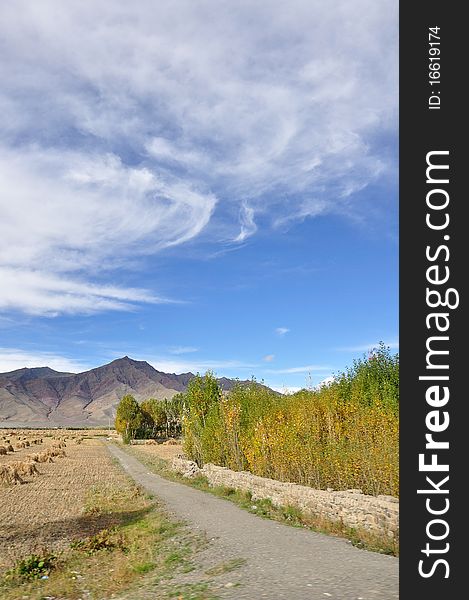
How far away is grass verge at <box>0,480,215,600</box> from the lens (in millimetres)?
9805

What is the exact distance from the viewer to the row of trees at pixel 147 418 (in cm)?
8088

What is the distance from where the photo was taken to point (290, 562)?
33.1 ft

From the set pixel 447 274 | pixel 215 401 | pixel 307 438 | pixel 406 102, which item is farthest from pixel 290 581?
pixel 215 401

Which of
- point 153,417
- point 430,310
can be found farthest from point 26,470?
point 153,417

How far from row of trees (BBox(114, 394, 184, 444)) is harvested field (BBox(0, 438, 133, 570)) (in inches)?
1815

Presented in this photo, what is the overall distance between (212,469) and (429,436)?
22.8 m

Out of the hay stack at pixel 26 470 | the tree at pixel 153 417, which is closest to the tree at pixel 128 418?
the tree at pixel 153 417

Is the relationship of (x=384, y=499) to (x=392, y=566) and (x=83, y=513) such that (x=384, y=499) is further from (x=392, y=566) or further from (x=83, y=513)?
(x=83, y=513)

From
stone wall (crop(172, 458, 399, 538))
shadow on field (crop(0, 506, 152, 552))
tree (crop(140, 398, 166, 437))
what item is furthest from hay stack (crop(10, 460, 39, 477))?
tree (crop(140, 398, 166, 437))

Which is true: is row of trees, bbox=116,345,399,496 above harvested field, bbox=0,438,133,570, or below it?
above

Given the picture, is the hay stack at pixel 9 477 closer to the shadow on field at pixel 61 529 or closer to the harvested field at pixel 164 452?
the shadow on field at pixel 61 529

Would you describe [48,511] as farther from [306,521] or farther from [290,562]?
[290,562]

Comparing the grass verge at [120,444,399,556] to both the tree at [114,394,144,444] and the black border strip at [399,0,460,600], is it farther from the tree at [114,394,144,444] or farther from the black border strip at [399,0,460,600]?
the tree at [114,394,144,444]

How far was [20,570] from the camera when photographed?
11367mm
